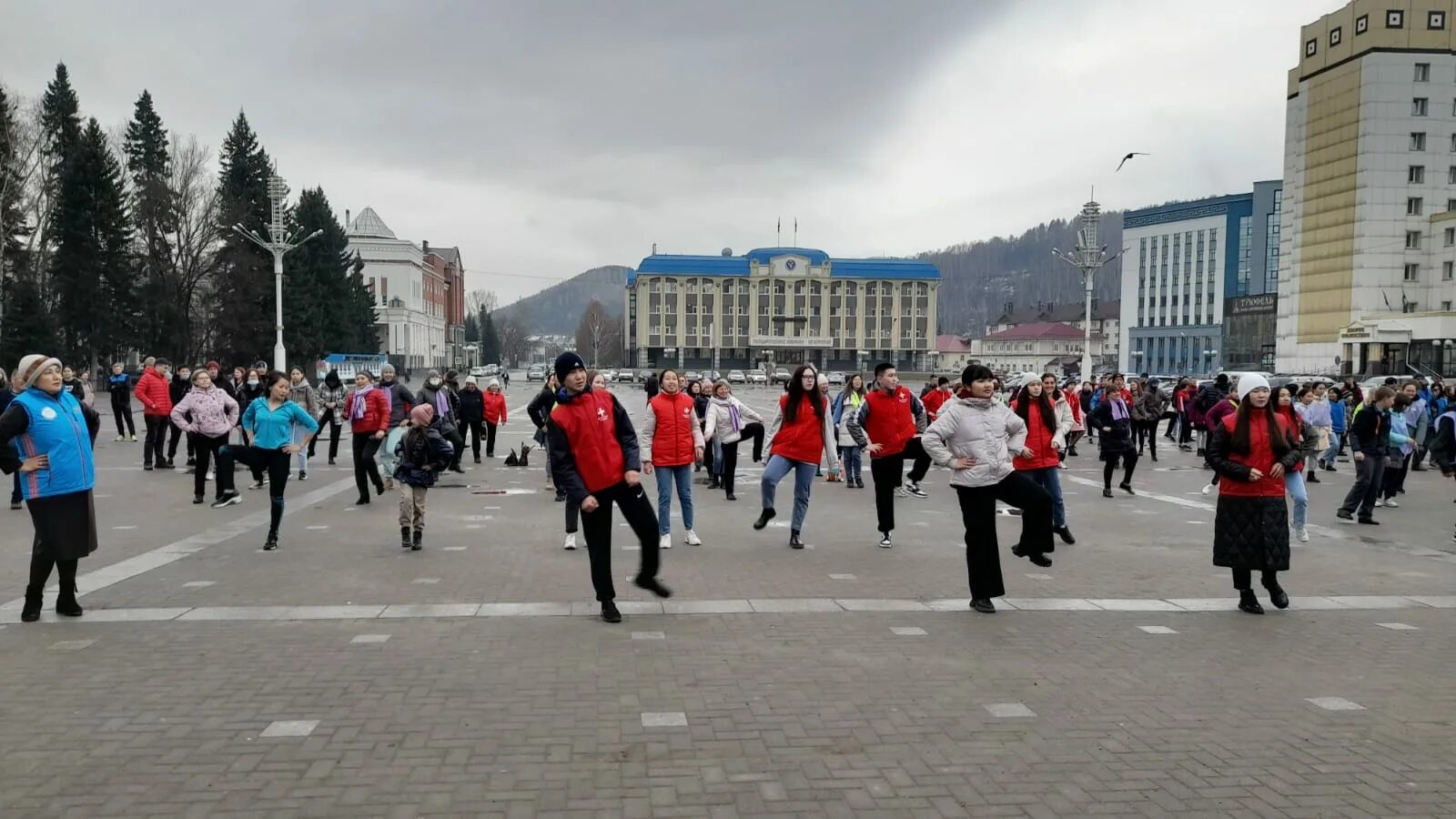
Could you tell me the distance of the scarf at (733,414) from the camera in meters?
14.1

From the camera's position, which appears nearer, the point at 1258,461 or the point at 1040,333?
the point at 1258,461

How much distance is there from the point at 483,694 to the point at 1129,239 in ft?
438

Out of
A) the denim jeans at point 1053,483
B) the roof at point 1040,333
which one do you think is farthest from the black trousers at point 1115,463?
the roof at point 1040,333

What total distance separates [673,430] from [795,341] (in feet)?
393

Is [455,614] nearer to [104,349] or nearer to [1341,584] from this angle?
[1341,584]

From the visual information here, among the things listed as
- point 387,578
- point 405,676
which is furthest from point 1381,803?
point 387,578

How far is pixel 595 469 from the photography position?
6.84 m

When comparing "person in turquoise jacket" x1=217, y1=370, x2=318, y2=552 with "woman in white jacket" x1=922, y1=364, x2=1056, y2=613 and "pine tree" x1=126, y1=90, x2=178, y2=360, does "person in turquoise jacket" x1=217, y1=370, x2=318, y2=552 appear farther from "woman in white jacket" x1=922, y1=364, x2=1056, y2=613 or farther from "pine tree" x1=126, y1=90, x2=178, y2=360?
"pine tree" x1=126, y1=90, x2=178, y2=360

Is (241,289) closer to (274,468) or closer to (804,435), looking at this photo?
(274,468)

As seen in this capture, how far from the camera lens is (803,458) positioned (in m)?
10.4

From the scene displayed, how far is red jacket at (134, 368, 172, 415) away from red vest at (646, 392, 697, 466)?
11360 mm

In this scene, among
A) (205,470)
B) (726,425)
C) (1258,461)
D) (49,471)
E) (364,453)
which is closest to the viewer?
(49,471)

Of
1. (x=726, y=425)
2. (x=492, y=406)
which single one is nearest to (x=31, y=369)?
(x=726, y=425)

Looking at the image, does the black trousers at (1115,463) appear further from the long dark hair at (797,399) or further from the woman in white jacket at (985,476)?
the woman in white jacket at (985,476)
